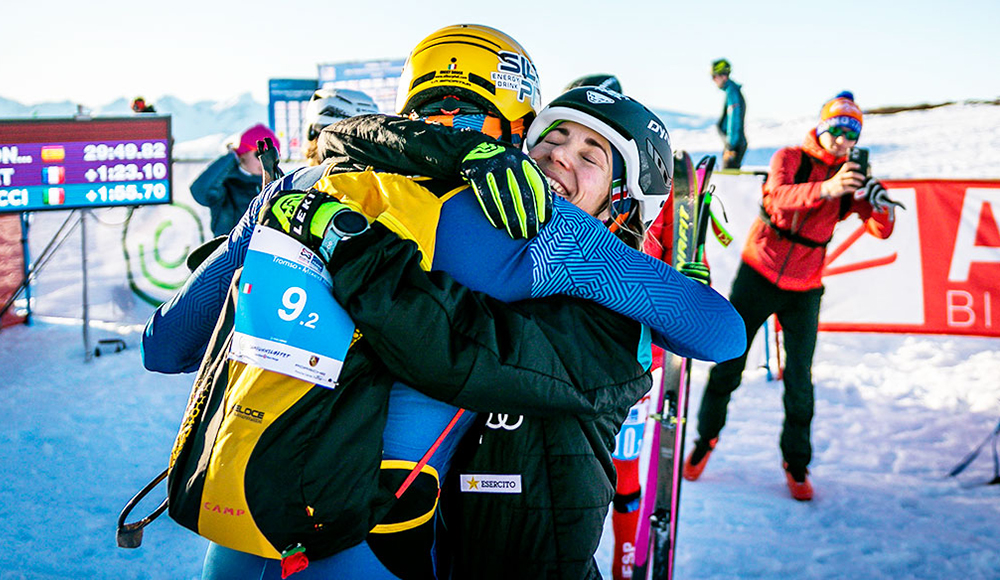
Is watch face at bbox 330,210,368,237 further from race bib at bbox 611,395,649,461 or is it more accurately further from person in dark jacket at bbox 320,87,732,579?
race bib at bbox 611,395,649,461

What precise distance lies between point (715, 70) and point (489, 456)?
10520 millimetres

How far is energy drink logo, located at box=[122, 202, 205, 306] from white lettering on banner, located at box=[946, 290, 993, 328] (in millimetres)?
8055

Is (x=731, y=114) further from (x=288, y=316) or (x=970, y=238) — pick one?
(x=288, y=316)

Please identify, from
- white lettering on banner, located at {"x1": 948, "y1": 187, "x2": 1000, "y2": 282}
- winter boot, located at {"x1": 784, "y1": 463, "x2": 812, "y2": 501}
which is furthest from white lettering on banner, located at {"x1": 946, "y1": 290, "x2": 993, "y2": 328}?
winter boot, located at {"x1": 784, "y1": 463, "x2": 812, "y2": 501}

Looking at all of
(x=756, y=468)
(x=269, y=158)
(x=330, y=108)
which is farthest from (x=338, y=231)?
(x=756, y=468)

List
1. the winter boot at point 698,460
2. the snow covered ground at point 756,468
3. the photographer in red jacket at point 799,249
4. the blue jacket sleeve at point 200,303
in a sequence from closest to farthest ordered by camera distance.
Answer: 1. the blue jacket sleeve at point 200,303
2. the snow covered ground at point 756,468
3. the photographer in red jacket at point 799,249
4. the winter boot at point 698,460

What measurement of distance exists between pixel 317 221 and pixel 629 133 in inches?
43.6

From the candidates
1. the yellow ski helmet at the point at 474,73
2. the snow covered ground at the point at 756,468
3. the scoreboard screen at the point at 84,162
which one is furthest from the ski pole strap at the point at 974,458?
the scoreboard screen at the point at 84,162

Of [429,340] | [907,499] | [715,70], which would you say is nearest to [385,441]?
[429,340]

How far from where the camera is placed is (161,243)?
27.1ft

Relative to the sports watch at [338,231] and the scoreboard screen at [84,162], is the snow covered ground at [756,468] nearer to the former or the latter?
the scoreboard screen at [84,162]

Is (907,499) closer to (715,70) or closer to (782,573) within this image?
(782,573)

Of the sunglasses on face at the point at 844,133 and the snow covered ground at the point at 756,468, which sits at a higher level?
the sunglasses on face at the point at 844,133

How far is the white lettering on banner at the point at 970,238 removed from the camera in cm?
602
